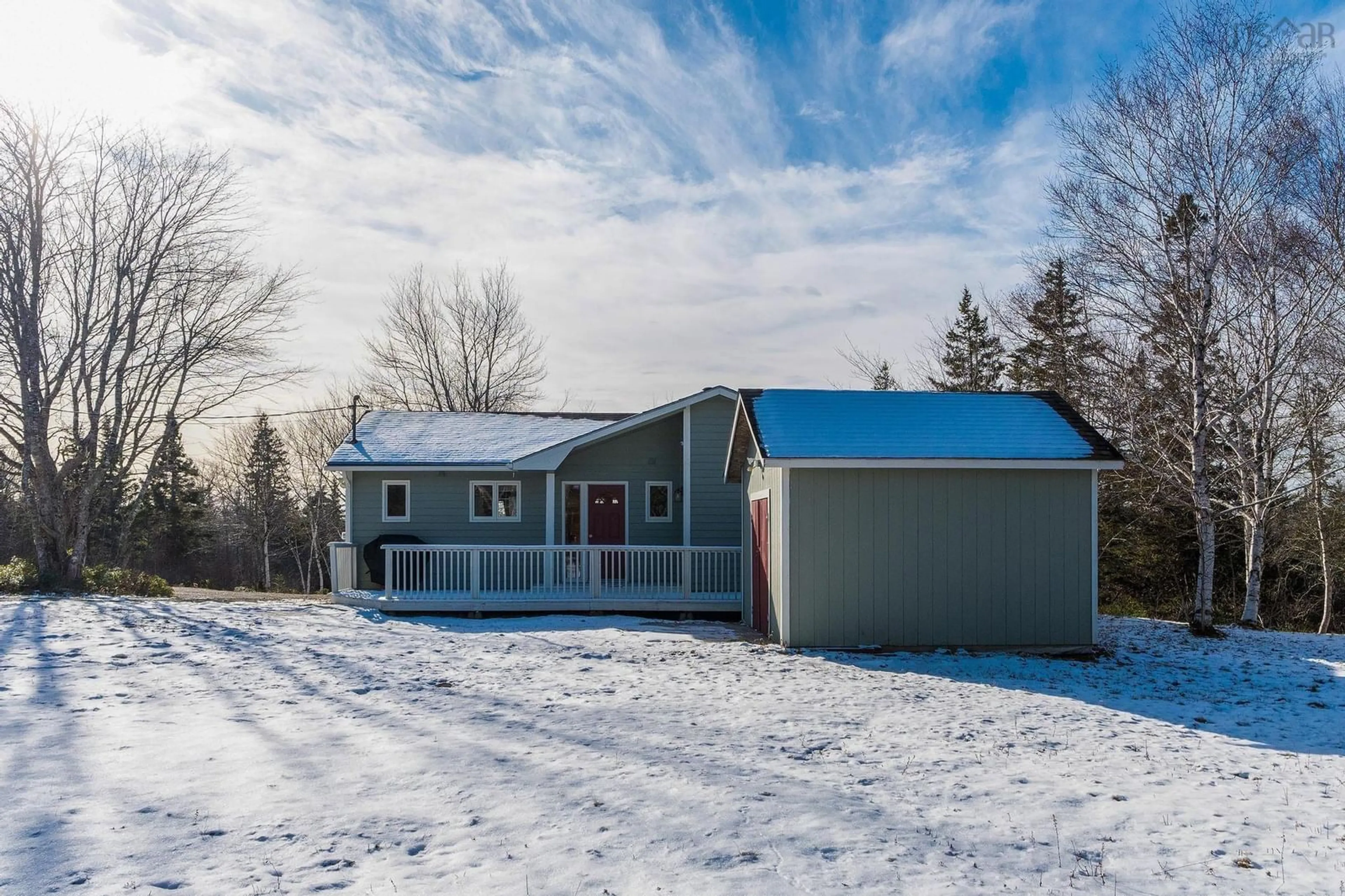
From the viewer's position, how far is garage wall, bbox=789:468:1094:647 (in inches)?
416

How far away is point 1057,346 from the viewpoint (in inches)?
874

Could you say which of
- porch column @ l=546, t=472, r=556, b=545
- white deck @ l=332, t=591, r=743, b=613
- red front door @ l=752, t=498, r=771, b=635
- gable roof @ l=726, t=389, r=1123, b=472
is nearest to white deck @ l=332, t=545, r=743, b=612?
white deck @ l=332, t=591, r=743, b=613

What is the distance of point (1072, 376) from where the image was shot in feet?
66.3

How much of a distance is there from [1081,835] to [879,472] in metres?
6.41

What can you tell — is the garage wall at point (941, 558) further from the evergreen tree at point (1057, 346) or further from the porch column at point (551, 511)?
the porch column at point (551, 511)

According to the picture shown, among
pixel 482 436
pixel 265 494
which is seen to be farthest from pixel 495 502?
pixel 265 494

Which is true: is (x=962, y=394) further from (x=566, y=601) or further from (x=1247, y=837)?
(x=1247, y=837)

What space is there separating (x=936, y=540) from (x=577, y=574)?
709 centimetres

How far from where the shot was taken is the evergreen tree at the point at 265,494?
37.3 m

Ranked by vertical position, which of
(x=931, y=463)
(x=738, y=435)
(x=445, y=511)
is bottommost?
(x=445, y=511)

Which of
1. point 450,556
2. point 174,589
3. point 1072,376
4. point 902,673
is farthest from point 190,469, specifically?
point 902,673

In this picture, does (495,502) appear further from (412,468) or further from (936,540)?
(936,540)

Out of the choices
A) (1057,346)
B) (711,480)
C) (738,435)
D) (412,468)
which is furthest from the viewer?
(1057,346)

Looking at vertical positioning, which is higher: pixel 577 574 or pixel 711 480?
pixel 711 480
